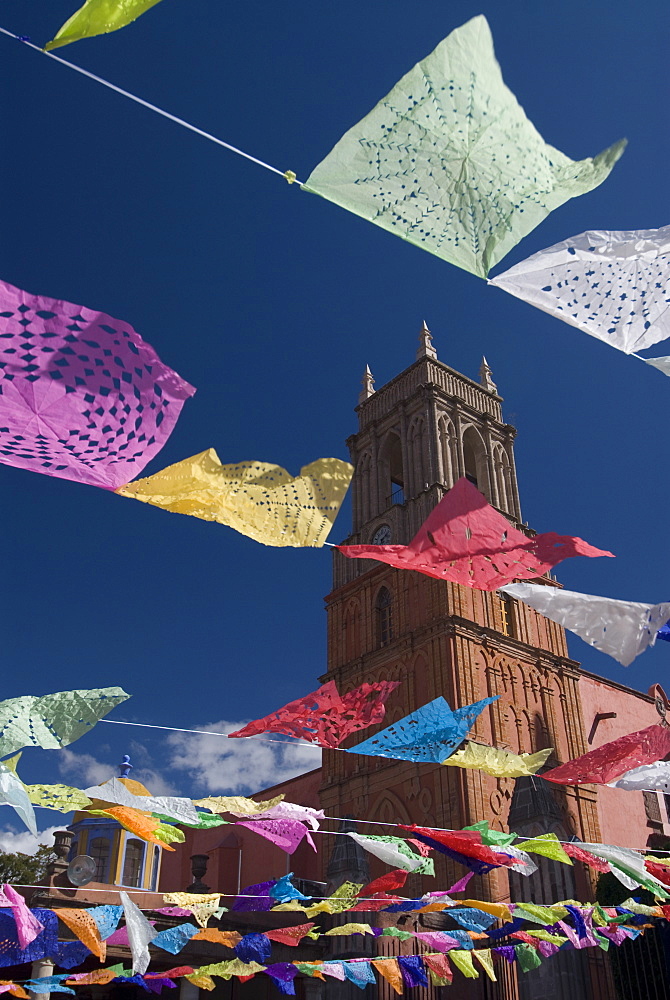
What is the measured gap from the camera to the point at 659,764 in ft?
36.1

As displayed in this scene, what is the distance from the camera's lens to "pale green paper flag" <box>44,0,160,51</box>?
3.46m

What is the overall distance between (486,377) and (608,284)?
24.3 m

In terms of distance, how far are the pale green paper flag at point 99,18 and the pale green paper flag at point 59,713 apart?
5.46 metres

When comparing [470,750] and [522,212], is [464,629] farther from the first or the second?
[522,212]

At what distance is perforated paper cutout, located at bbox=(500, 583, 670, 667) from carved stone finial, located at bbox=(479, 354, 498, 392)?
72.1 ft

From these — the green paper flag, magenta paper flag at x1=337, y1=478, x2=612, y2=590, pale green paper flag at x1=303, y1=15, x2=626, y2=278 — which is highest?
pale green paper flag at x1=303, y1=15, x2=626, y2=278

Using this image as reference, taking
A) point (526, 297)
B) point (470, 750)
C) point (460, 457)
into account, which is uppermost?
point (460, 457)

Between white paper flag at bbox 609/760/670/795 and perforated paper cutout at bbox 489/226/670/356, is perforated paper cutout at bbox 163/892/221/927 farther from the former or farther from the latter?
perforated paper cutout at bbox 489/226/670/356

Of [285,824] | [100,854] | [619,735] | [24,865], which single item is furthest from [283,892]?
[24,865]

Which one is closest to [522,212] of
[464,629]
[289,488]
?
[289,488]

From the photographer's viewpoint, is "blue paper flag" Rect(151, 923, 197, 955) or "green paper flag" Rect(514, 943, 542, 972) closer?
"blue paper flag" Rect(151, 923, 197, 955)

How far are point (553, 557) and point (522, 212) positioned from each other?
125 inches

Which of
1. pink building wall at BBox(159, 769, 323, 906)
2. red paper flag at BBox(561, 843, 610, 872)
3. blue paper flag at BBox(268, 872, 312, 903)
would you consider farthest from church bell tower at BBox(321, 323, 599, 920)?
blue paper flag at BBox(268, 872, 312, 903)

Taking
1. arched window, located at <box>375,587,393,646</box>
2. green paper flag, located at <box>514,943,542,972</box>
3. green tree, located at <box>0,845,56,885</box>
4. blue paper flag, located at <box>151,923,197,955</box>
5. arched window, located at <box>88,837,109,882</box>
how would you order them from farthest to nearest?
green tree, located at <box>0,845,56,885</box>
arched window, located at <box>375,587,393,646</box>
arched window, located at <box>88,837,109,882</box>
green paper flag, located at <box>514,943,542,972</box>
blue paper flag, located at <box>151,923,197,955</box>
